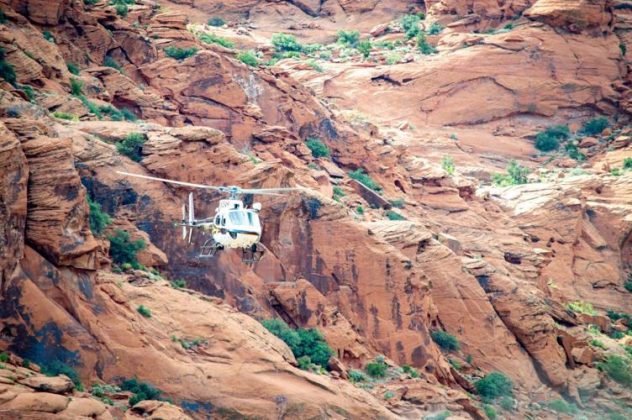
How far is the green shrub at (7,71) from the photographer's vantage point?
56.1m

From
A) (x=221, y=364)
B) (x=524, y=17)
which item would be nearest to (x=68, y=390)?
(x=221, y=364)

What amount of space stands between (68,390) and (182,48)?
109ft

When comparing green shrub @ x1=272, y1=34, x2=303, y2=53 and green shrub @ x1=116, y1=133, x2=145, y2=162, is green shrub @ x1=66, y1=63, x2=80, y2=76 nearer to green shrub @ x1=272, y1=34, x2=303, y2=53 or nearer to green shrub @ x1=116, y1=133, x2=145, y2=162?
green shrub @ x1=116, y1=133, x2=145, y2=162

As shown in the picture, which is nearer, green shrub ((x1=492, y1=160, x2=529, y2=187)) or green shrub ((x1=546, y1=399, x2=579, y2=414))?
green shrub ((x1=546, y1=399, x2=579, y2=414))

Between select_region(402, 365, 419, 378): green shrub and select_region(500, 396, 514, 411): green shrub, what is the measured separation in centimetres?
450

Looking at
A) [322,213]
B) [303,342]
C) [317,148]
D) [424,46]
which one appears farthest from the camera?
[424,46]

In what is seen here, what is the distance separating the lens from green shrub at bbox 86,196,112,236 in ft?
165

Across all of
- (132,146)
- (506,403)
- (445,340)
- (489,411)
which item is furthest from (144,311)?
(506,403)

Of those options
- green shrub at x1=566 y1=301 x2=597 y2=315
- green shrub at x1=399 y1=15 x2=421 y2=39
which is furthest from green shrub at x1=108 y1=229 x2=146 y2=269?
green shrub at x1=399 y1=15 x2=421 y2=39

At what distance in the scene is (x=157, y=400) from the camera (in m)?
43.3

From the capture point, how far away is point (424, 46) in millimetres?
97125

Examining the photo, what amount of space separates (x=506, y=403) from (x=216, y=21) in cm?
4862

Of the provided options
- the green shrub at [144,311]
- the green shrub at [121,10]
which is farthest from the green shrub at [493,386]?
the green shrub at [121,10]

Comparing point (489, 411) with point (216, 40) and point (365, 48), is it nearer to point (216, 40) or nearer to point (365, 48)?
point (216, 40)
